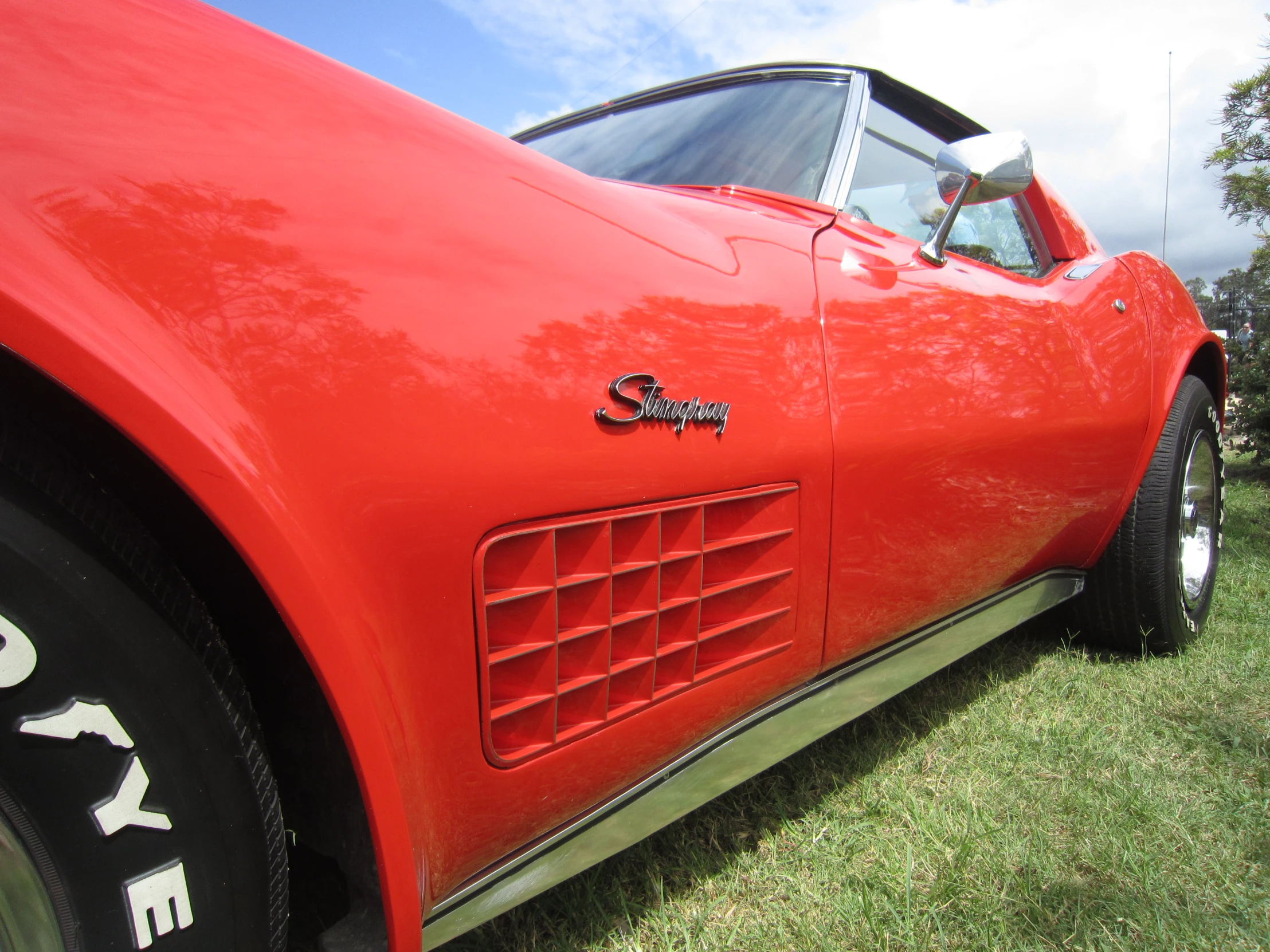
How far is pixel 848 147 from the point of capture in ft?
5.49

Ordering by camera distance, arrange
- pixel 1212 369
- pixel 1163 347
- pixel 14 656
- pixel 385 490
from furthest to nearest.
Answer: pixel 1212 369, pixel 1163 347, pixel 385 490, pixel 14 656

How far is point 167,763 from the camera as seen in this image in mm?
682

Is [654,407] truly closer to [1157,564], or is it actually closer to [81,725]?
[81,725]

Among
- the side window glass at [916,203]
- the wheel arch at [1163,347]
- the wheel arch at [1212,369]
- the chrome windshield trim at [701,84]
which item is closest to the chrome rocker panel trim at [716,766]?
the wheel arch at [1163,347]

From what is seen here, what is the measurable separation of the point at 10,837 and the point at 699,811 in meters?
1.21

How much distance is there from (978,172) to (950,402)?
464mm

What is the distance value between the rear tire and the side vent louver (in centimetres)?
164

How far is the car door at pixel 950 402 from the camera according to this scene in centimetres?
129

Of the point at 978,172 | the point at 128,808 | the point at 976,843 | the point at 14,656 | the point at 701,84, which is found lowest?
the point at 976,843

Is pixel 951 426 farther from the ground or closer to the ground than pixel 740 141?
closer to the ground

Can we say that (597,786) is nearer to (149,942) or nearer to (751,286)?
(149,942)

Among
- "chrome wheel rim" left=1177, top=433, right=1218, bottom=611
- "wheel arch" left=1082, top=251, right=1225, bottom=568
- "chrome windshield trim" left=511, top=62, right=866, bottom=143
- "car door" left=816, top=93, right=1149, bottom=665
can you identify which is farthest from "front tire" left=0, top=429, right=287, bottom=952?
"chrome wheel rim" left=1177, top=433, right=1218, bottom=611

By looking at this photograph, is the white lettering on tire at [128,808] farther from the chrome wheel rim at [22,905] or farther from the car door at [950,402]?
the car door at [950,402]

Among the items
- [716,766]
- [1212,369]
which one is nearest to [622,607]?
[716,766]
